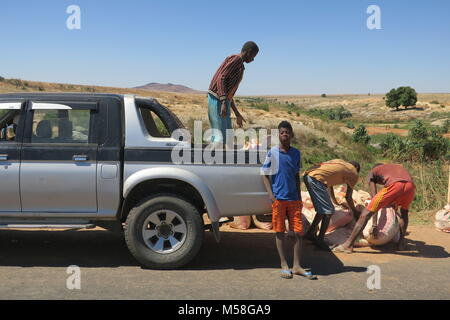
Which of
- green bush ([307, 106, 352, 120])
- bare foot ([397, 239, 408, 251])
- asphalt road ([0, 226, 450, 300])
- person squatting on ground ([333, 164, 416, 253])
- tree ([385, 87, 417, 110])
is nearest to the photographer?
→ asphalt road ([0, 226, 450, 300])

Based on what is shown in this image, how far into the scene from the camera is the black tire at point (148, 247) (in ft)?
19.1

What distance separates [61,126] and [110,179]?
36.5 inches

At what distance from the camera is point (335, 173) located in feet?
23.0

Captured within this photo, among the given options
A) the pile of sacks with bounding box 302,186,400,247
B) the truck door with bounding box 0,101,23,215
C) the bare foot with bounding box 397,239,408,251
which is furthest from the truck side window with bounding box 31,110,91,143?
the bare foot with bounding box 397,239,408,251

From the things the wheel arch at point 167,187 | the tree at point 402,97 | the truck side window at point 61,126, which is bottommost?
the wheel arch at point 167,187

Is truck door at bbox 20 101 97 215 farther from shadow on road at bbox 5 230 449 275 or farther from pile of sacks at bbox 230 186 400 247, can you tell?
pile of sacks at bbox 230 186 400 247

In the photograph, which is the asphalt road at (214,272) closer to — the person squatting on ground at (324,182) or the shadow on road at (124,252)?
the shadow on road at (124,252)

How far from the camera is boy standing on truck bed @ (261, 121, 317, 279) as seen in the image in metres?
5.80

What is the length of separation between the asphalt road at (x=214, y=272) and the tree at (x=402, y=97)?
88.4 meters

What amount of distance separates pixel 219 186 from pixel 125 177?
3.64 ft

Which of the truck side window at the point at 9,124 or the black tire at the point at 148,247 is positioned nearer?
the black tire at the point at 148,247

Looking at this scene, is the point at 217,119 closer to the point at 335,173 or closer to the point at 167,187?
the point at 167,187

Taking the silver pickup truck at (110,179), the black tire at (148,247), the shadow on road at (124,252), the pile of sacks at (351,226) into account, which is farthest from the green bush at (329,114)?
the black tire at (148,247)

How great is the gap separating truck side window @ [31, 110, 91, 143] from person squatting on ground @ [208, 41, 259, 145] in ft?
5.70
